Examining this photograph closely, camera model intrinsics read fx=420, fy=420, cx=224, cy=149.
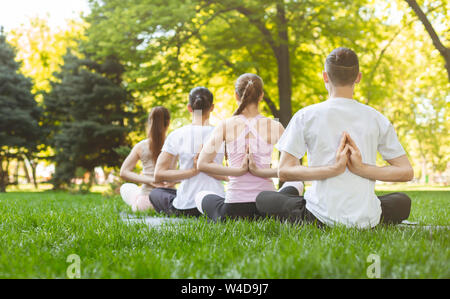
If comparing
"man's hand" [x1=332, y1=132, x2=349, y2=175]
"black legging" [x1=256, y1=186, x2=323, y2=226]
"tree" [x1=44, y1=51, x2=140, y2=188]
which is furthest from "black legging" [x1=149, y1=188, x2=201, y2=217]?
"tree" [x1=44, y1=51, x2=140, y2=188]

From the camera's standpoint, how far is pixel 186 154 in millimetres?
5438

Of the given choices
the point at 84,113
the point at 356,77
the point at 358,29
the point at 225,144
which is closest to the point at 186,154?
the point at 225,144

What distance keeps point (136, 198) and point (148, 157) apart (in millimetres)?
725

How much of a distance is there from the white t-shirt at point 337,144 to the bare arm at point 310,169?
8 cm

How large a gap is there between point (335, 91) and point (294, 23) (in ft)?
42.3

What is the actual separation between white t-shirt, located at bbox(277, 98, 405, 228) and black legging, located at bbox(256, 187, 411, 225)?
283 mm

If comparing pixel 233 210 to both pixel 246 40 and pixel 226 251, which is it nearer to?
pixel 226 251

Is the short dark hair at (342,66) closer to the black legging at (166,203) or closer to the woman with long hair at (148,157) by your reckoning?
the black legging at (166,203)

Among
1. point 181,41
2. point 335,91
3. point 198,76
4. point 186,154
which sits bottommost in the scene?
point 186,154

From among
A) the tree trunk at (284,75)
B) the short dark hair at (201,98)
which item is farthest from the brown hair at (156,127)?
the tree trunk at (284,75)

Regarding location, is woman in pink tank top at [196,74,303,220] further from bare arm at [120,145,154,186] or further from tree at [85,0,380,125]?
tree at [85,0,380,125]

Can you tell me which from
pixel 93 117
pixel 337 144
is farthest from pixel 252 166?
pixel 93 117

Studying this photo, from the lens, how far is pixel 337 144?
348 centimetres
